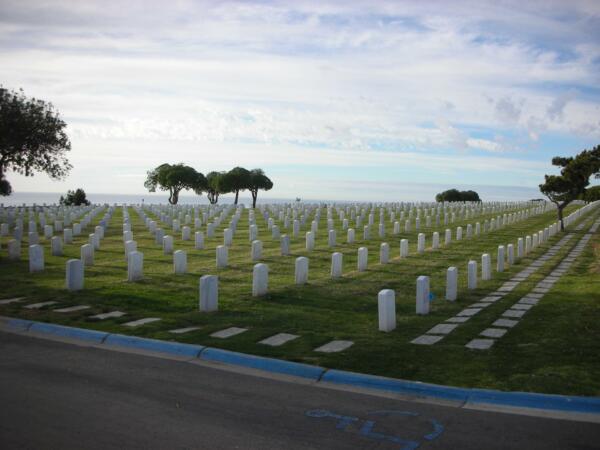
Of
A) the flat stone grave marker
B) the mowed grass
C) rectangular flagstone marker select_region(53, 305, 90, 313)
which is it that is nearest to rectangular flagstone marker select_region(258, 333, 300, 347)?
the mowed grass

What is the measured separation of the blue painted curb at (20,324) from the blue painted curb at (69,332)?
10 centimetres

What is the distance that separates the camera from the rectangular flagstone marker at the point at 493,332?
9.76m

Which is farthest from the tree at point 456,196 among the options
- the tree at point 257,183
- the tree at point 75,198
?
the tree at point 75,198

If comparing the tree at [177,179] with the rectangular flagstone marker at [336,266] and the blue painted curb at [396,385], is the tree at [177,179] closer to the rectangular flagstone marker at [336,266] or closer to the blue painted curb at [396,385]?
the rectangular flagstone marker at [336,266]

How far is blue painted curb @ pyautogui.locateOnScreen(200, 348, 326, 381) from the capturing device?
298 inches

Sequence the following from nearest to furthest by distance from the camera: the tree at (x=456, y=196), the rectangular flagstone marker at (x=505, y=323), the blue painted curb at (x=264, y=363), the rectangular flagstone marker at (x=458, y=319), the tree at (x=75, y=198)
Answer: the blue painted curb at (x=264, y=363) → the rectangular flagstone marker at (x=505, y=323) → the rectangular flagstone marker at (x=458, y=319) → the tree at (x=75, y=198) → the tree at (x=456, y=196)

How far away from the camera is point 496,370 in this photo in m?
7.55

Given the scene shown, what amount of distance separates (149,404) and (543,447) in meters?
4.00

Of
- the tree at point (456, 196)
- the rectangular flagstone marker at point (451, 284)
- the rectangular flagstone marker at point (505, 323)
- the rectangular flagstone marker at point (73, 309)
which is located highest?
the tree at point (456, 196)

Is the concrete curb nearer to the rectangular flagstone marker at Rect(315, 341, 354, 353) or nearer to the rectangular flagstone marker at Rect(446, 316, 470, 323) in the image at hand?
the rectangular flagstone marker at Rect(315, 341, 354, 353)

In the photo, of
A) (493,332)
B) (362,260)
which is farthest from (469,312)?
(362,260)

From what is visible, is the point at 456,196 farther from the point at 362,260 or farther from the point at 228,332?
the point at 228,332

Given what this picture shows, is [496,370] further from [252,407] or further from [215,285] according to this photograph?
[215,285]

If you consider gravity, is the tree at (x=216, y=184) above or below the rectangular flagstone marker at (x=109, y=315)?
above
